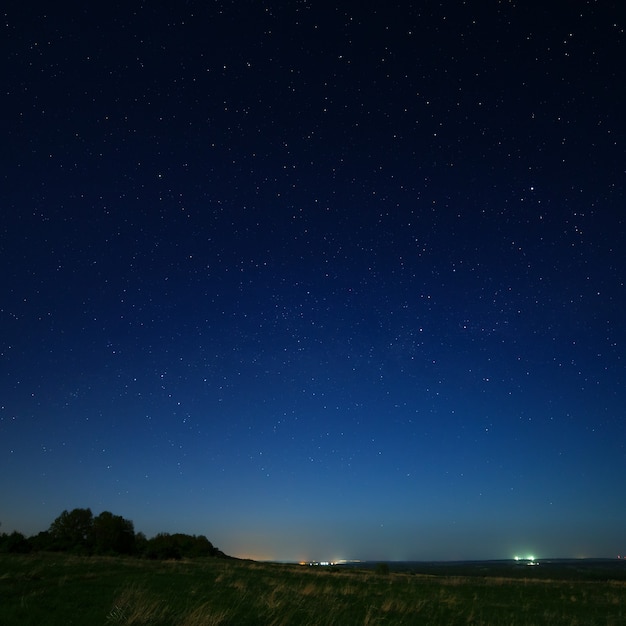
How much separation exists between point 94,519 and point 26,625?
57.6 metres

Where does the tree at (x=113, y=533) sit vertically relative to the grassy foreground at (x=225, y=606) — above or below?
above

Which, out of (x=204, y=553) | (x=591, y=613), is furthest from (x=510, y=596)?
(x=204, y=553)

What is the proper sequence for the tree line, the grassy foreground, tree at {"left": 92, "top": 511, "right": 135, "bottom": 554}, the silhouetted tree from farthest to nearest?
tree at {"left": 92, "top": 511, "right": 135, "bottom": 554}, the tree line, the silhouetted tree, the grassy foreground

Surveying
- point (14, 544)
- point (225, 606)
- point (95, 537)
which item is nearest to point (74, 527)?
point (95, 537)

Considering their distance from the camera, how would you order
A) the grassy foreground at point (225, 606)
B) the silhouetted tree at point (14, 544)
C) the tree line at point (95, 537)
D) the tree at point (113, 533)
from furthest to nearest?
1. the tree at point (113, 533)
2. the tree line at point (95, 537)
3. the silhouetted tree at point (14, 544)
4. the grassy foreground at point (225, 606)

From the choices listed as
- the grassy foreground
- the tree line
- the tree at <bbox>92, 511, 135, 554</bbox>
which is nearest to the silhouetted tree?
the tree line

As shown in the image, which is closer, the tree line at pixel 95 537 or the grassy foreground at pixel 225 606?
the grassy foreground at pixel 225 606

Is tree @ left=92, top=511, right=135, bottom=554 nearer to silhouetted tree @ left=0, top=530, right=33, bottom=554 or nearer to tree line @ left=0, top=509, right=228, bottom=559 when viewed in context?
tree line @ left=0, top=509, right=228, bottom=559

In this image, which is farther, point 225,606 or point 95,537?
point 95,537

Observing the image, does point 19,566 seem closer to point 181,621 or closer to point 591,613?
point 181,621

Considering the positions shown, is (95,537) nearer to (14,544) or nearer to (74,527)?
(74,527)

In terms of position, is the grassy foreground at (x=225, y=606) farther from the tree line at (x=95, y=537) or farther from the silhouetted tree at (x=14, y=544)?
the tree line at (x=95, y=537)

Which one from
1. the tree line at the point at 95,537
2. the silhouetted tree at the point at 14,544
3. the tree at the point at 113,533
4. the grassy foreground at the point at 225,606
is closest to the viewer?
the grassy foreground at the point at 225,606

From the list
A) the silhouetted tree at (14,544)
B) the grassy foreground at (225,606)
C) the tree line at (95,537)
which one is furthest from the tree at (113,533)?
the grassy foreground at (225,606)
